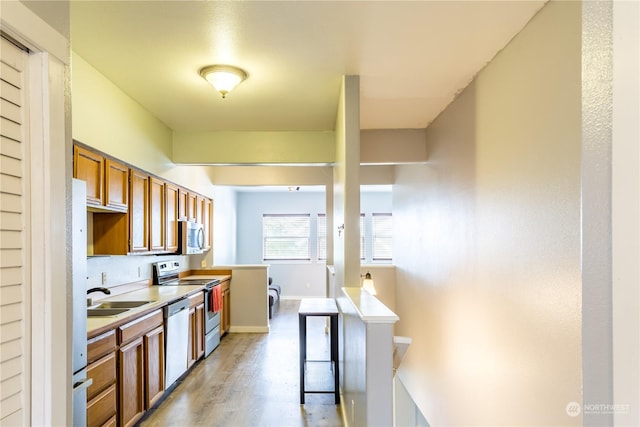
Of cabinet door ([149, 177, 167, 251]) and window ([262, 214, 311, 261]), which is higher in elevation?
cabinet door ([149, 177, 167, 251])

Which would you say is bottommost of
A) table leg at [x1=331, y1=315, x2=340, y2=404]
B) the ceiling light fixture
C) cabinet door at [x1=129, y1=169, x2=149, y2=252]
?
table leg at [x1=331, y1=315, x2=340, y2=404]

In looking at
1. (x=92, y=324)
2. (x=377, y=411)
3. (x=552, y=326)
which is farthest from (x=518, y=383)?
(x=92, y=324)

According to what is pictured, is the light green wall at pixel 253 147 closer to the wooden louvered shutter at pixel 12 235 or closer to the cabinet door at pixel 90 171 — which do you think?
the cabinet door at pixel 90 171

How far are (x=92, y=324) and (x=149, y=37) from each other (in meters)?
1.83

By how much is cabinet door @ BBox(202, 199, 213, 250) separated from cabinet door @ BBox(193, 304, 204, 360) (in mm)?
1563

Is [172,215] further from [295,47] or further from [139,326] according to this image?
[295,47]

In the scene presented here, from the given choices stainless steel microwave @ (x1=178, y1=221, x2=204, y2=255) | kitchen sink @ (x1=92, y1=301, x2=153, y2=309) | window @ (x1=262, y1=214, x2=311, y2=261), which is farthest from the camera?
window @ (x1=262, y1=214, x2=311, y2=261)

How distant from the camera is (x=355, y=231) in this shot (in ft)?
8.97

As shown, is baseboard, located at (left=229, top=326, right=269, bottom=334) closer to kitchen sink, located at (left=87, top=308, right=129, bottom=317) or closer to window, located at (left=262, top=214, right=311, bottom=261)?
kitchen sink, located at (left=87, top=308, right=129, bottom=317)

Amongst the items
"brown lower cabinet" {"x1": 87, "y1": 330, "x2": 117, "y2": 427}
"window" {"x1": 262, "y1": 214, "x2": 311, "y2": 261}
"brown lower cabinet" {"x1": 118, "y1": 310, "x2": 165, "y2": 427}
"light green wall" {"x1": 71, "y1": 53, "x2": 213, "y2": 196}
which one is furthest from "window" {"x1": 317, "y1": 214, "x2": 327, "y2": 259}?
"brown lower cabinet" {"x1": 87, "y1": 330, "x2": 117, "y2": 427}

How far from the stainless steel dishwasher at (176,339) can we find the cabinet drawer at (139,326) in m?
0.20

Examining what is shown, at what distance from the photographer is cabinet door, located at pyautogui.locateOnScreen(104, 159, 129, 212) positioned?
2898 mm

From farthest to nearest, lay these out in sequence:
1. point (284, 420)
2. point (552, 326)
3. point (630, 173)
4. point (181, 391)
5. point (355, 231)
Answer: point (181, 391)
point (284, 420)
point (355, 231)
point (552, 326)
point (630, 173)

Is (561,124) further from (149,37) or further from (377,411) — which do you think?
(149,37)
